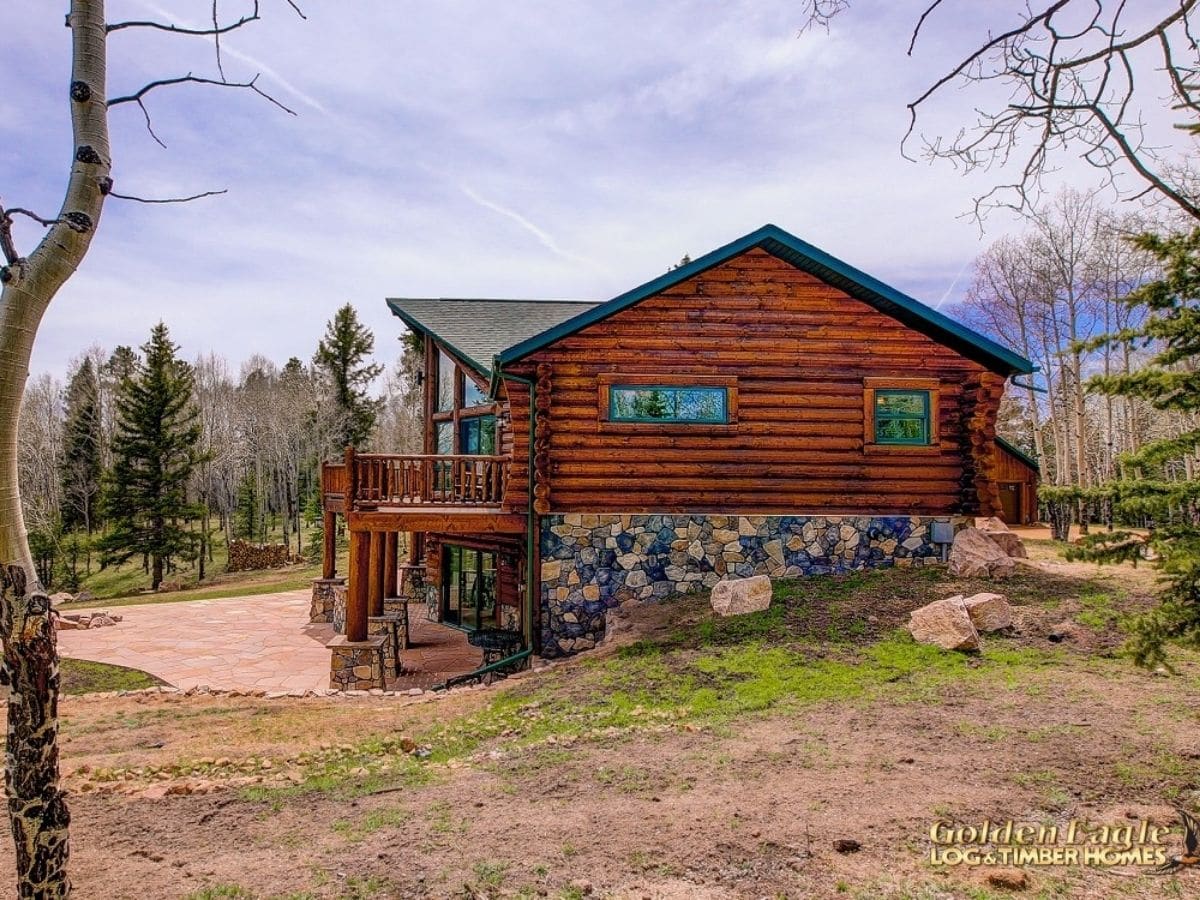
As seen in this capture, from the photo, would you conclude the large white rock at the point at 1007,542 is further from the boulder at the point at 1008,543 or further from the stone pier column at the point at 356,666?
the stone pier column at the point at 356,666

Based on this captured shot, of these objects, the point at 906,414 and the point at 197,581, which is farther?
the point at 197,581

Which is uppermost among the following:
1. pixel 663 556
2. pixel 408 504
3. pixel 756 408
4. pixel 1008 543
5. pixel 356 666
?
pixel 756 408

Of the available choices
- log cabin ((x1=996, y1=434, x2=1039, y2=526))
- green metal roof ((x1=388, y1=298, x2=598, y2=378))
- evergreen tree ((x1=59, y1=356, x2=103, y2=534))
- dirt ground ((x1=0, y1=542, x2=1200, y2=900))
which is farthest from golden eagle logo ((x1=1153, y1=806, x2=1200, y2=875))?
evergreen tree ((x1=59, y1=356, x2=103, y2=534))

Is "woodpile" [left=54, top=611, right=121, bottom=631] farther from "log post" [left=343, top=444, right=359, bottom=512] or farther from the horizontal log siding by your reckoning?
the horizontal log siding

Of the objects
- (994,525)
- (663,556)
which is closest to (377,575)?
(663,556)

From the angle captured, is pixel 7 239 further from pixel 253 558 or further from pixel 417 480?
pixel 253 558

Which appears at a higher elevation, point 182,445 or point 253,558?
point 182,445

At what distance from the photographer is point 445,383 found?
16828 mm

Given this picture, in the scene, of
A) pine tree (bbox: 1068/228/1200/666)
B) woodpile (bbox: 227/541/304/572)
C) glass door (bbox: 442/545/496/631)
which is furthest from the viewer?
woodpile (bbox: 227/541/304/572)

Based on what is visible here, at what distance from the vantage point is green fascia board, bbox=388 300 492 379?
13.3 meters

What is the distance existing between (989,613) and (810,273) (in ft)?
20.1

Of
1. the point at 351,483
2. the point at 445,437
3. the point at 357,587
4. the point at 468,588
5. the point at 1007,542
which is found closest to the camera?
the point at 357,587

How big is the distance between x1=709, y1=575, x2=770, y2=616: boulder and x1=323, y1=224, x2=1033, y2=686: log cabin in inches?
55.9

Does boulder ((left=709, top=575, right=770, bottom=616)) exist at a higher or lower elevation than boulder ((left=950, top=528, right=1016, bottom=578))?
lower
